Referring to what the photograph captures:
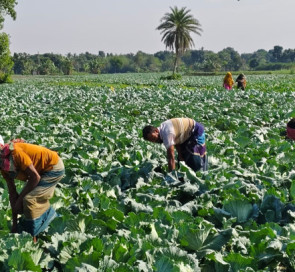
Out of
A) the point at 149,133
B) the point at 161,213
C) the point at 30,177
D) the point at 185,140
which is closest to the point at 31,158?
the point at 30,177

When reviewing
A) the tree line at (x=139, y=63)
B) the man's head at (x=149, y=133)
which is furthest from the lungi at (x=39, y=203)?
the tree line at (x=139, y=63)

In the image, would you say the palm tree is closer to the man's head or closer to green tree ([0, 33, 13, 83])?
green tree ([0, 33, 13, 83])

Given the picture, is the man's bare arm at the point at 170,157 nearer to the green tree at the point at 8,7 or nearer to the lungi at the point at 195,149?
the lungi at the point at 195,149

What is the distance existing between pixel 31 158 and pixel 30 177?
0.18 metres

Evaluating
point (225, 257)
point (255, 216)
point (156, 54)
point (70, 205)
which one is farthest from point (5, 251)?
point (156, 54)

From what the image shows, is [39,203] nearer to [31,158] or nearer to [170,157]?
[31,158]

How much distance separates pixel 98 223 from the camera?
3869 millimetres

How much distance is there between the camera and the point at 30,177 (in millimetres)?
3477

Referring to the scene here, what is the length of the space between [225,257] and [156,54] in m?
176

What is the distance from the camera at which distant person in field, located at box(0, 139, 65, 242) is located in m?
3.35

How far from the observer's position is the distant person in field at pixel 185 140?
211 inches

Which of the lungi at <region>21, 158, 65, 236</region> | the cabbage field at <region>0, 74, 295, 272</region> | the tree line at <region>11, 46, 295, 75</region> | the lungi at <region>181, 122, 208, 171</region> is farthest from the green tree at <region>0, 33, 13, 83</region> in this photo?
the tree line at <region>11, 46, 295, 75</region>

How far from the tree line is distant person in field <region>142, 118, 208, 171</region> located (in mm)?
72907

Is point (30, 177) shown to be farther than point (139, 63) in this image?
No
